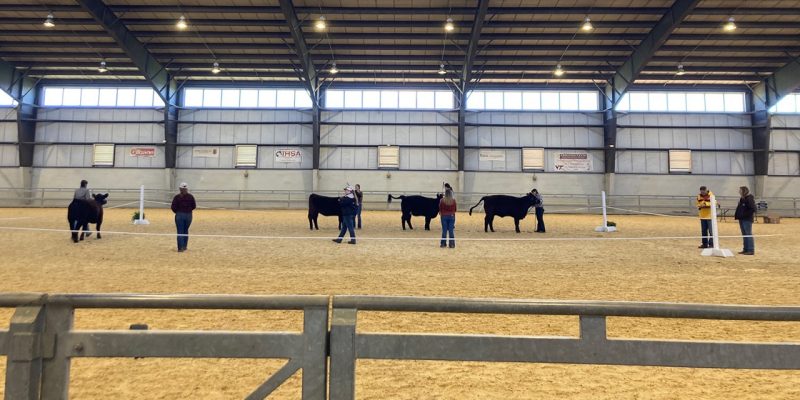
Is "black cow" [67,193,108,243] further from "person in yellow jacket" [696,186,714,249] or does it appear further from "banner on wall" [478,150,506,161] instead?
"banner on wall" [478,150,506,161]

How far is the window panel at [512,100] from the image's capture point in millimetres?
24484

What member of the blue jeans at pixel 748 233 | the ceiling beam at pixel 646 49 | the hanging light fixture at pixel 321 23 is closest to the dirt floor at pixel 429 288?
the blue jeans at pixel 748 233

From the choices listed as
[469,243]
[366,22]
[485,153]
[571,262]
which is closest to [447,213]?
[469,243]

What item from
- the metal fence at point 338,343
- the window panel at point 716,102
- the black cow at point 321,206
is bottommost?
the metal fence at point 338,343

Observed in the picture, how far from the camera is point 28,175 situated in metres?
23.6

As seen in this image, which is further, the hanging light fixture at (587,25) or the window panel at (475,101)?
the window panel at (475,101)

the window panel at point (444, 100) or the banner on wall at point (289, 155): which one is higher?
the window panel at point (444, 100)

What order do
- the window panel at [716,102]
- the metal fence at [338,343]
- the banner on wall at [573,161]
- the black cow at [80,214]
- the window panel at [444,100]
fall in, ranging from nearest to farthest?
the metal fence at [338,343] < the black cow at [80,214] < the window panel at [716,102] < the banner on wall at [573,161] < the window panel at [444,100]

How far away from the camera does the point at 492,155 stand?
24297 mm

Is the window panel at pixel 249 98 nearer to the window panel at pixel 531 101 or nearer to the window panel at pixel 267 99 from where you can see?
the window panel at pixel 267 99

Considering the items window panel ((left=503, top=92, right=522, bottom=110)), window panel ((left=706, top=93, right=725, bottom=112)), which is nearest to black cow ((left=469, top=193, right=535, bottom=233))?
window panel ((left=503, top=92, right=522, bottom=110))

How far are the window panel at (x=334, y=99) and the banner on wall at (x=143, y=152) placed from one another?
1185 centimetres

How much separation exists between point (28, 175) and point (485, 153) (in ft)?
97.7

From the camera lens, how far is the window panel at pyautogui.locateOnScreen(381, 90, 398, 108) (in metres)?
24.5
